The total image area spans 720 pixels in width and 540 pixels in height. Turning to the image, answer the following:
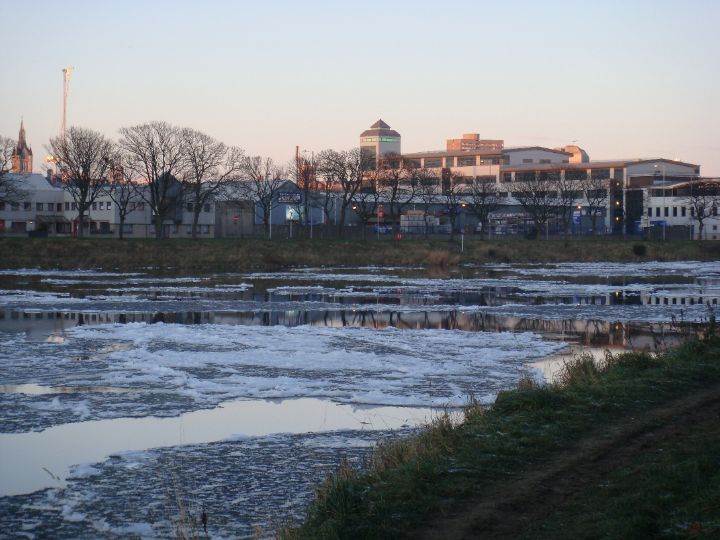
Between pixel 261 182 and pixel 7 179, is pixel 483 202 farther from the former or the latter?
pixel 7 179

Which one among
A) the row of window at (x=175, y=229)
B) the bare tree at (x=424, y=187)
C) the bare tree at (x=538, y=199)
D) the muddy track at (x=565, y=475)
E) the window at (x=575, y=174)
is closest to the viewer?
the muddy track at (x=565, y=475)

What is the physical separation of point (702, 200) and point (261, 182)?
5462cm

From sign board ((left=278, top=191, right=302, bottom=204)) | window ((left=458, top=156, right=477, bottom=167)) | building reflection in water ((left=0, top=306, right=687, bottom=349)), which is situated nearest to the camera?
building reflection in water ((left=0, top=306, right=687, bottom=349))

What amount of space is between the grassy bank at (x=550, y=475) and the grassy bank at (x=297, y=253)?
2243 inches

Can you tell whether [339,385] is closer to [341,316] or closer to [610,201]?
[341,316]

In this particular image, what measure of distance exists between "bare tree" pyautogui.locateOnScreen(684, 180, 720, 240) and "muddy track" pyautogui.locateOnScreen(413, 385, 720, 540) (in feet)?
346

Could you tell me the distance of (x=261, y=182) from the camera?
374 ft

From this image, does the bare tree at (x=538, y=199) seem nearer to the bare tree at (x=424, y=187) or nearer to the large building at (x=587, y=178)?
the large building at (x=587, y=178)

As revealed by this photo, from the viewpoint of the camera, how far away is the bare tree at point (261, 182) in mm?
108188

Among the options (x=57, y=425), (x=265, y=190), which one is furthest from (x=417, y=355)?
(x=265, y=190)

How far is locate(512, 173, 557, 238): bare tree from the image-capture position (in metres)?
115

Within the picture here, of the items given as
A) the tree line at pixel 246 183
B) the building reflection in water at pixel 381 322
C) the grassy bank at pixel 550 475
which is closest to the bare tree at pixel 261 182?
the tree line at pixel 246 183

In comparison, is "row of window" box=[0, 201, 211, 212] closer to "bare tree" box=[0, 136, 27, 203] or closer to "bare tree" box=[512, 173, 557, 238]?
"bare tree" box=[0, 136, 27, 203]

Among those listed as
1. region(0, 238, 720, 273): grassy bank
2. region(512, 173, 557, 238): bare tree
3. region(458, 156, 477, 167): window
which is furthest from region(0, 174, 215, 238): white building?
region(458, 156, 477, 167): window
